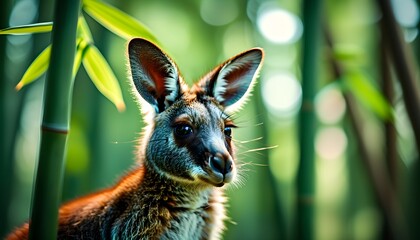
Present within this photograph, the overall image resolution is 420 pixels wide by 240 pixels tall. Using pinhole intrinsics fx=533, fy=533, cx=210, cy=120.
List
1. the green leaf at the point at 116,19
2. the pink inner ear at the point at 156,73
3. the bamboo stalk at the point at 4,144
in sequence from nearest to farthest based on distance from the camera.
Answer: the green leaf at the point at 116,19
the pink inner ear at the point at 156,73
the bamboo stalk at the point at 4,144

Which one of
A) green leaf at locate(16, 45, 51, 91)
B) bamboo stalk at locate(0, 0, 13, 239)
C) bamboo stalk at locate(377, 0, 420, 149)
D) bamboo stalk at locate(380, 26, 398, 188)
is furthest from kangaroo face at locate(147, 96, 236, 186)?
bamboo stalk at locate(380, 26, 398, 188)

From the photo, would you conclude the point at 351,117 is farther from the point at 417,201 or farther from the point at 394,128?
the point at 417,201

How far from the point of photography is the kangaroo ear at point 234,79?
1.15m

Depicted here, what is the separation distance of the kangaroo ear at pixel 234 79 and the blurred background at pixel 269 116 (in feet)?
0.24

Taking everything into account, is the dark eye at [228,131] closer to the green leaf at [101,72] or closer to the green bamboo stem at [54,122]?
the green leaf at [101,72]

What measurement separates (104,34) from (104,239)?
91.6 inches

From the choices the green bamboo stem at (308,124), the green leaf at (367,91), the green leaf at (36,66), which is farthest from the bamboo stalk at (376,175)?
the green leaf at (36,66)

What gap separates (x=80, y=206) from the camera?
4.73 ft

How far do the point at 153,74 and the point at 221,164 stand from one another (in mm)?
289

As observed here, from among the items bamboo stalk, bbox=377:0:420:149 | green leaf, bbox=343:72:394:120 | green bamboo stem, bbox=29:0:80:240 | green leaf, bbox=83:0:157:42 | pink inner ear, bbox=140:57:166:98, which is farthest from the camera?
green leaf, bbox=343:72:394:120

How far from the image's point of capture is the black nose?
1104mm

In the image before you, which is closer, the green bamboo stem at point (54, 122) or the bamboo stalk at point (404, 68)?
the green bamboo stem at point (54, 122)

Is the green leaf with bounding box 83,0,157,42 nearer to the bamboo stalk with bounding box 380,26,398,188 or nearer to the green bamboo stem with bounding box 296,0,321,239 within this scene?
the green bamboo stem with bounding box 296,0,321,239

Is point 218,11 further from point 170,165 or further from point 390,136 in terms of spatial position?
point 170,165
